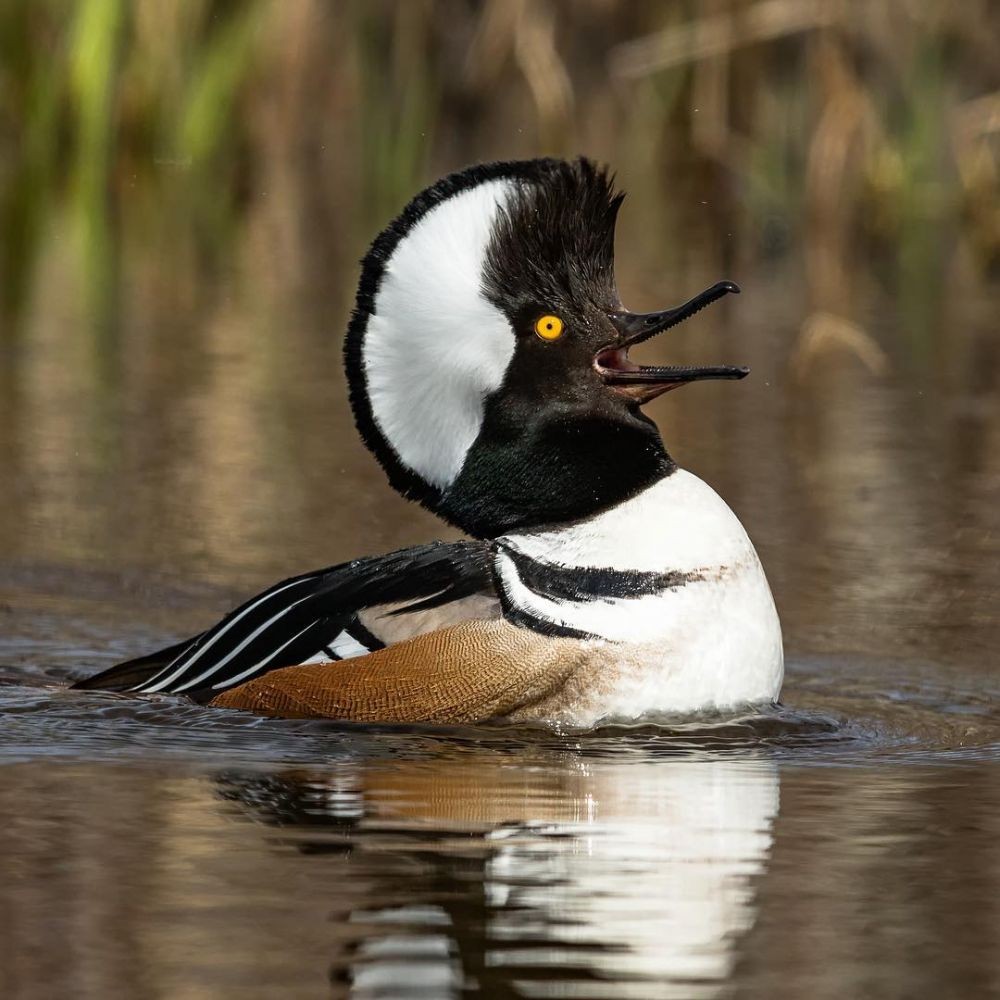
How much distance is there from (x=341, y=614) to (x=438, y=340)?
2.21 ft

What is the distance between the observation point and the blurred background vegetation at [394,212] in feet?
28.5

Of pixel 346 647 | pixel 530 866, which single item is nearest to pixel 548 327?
pixel 346 647

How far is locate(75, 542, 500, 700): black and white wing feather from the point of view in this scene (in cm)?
540

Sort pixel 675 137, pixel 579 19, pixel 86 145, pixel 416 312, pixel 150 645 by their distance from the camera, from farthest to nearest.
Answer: pixel 579 19
pixel 675 137
pixel 86 145
pixel 150 645
pixel 416 312

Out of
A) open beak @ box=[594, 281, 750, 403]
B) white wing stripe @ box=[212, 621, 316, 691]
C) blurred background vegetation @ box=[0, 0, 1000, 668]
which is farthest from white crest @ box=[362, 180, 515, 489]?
blurred background vegetation @ box=[0, 0, 1000, 668]

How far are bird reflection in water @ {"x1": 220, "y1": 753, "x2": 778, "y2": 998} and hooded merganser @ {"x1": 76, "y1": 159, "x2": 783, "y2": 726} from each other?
0.32 meters

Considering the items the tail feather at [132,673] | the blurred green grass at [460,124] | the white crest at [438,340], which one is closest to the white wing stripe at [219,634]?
the tail feather at [132,673]

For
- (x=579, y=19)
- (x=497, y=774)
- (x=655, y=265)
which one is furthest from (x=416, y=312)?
(x=579, y=19)

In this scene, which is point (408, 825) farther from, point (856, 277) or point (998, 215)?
point (998, 215)

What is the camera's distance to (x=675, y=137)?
18453 mm

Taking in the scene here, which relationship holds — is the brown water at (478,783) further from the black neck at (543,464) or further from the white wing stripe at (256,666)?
the black neck at (543,464)

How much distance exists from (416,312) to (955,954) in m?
2.37

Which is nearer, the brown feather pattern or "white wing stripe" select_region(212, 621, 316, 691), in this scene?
the brown feather pattern

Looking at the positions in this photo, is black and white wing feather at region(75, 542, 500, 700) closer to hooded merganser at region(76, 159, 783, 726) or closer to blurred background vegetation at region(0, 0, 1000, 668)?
hooded merganser at region(76, 159, 783, 726)
